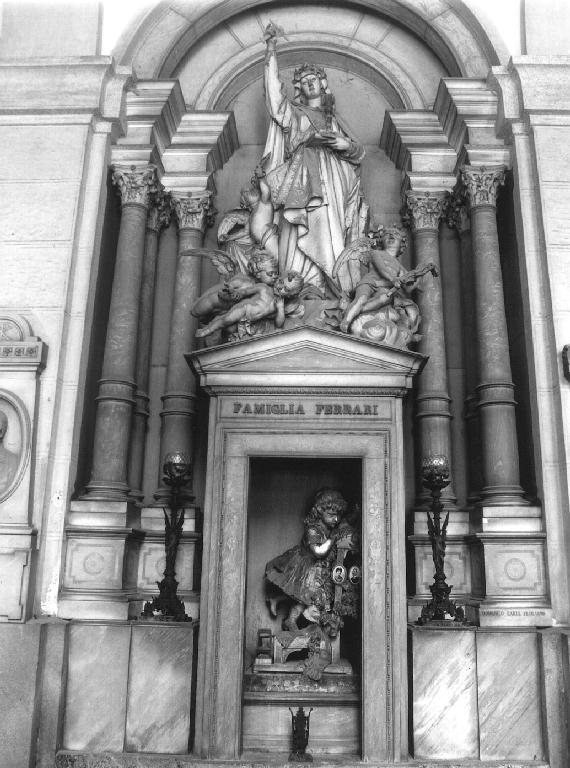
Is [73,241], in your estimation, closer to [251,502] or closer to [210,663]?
[251,502]

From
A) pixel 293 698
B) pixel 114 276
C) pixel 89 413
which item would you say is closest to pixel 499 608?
pixel 293 698

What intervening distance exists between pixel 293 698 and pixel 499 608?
2.51 metres

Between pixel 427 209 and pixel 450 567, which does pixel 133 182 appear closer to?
pixel 427 209

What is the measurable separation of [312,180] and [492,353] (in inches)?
144

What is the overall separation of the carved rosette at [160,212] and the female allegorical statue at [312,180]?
1536mm

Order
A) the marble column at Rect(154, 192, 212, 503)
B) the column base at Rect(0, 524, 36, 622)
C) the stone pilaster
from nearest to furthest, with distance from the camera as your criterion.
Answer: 1. the column base at Rect(0, 524, 36, 622)
2. the stone pilaster
3. the marble column at Rect(154, 192, 212, 503)

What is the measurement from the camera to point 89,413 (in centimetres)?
1038

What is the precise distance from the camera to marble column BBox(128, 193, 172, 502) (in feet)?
35.5

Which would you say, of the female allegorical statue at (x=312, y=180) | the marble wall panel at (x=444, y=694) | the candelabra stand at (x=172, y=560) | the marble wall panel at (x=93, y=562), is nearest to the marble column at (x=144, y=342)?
the marble wall panel at (x=93, y=562)

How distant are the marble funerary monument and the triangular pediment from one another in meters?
0.03

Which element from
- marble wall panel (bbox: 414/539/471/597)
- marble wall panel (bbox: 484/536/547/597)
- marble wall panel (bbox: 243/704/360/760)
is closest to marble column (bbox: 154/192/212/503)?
marble wall panel (bbox: 243/704/360/760)

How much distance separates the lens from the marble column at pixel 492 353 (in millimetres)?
9922

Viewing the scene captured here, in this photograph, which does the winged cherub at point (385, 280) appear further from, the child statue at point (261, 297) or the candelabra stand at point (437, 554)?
the candelabra stand at point (437, 554)

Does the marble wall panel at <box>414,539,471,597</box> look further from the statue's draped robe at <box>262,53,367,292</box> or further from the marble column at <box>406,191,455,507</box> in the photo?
the statue's draped robe at <box>262,53,367,292</box>
